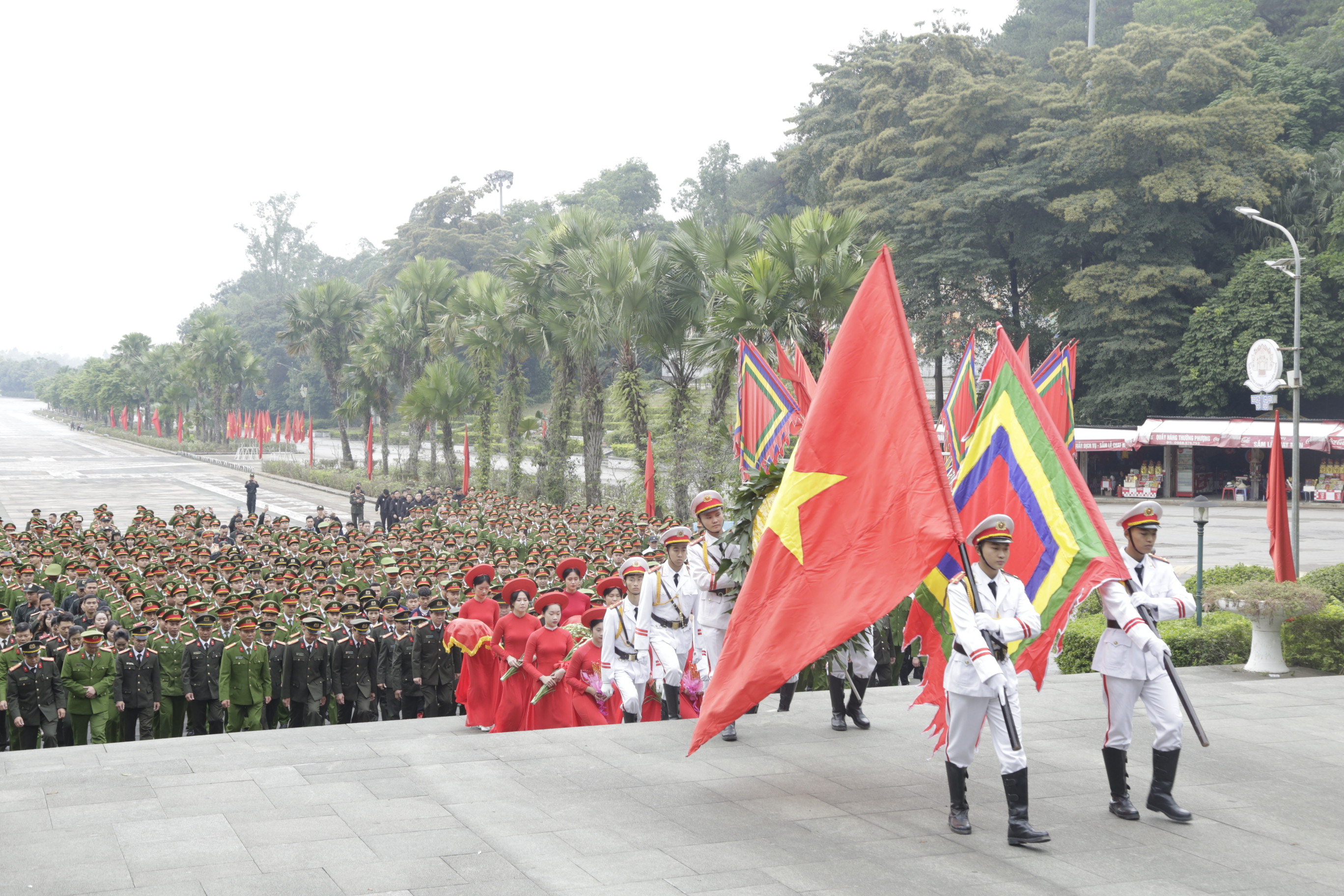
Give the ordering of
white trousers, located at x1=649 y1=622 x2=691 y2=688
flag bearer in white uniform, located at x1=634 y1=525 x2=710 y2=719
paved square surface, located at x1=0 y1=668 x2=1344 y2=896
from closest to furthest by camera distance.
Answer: paved square surface, located at x1=0 y1=668 x2=1344 y2=896
flag bearer in white uniform, located at x1=634 y1=525 x2=710 y2=719
white trousers, located at x1=649 y1=622 x2=691 y2=688

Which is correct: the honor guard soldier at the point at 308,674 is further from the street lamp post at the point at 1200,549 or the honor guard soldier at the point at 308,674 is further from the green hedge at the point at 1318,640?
the green hedge at the point at 1318,640

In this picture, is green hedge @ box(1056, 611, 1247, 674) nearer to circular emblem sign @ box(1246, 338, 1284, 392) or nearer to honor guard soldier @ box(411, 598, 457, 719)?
honor guard soldier @ box(411, 598, 457, 719)

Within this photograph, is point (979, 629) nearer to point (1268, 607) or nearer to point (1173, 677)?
point (1173, 677)

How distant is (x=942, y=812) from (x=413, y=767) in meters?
3.53

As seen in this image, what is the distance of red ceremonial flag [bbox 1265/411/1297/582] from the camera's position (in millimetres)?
13766

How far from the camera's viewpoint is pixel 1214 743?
8875 millimetres

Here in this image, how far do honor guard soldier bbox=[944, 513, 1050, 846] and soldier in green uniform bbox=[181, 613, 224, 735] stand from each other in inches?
289

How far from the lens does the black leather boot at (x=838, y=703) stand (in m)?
9.22

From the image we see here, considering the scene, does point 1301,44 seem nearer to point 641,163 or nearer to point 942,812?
point 942,812

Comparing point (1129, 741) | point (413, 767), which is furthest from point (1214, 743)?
point (413, 767)

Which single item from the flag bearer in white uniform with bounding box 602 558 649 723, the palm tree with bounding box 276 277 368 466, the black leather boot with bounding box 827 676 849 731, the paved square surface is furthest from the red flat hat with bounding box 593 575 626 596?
the palm tree with bounding box 276 277 368 466

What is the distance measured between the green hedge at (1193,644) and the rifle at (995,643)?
6.92 m

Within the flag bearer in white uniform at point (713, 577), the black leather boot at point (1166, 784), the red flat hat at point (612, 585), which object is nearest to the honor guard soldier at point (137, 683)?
the red flat hat at point (612, 585)

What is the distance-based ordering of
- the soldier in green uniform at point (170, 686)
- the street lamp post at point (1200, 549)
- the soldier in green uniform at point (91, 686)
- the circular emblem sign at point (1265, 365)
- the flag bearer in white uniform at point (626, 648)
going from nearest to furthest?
the flag bearer in white uniform at point (626, 648)
the soldier in green uniform at point (91, 686)
the soldier in green uniform at point (170, 686)
the street lamp post at point (1200, 549)
the circular emblem sign at point (1265, 365)
